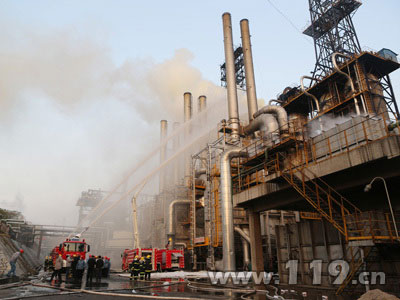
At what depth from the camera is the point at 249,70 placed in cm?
3581

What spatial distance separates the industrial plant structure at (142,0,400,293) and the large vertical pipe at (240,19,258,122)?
5.0 inches

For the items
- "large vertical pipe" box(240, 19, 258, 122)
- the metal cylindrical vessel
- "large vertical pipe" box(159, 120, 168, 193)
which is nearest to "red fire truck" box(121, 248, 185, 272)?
"large vertical pipe" box(240, 19, 258, 122)

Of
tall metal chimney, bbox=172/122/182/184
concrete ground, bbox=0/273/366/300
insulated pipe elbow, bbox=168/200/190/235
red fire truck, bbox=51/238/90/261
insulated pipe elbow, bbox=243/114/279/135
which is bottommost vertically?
concrete ground, bbox=0/273/366/300

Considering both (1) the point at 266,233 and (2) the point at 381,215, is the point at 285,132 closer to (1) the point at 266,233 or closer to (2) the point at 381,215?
(2) the point at 381,215

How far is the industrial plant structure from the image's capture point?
40.9ft

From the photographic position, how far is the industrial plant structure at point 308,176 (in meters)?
12.5

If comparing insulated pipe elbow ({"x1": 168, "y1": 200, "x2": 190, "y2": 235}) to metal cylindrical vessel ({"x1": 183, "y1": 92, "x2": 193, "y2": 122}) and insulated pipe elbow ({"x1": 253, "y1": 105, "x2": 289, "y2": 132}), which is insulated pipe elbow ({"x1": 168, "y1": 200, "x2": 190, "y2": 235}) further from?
insulated pipe elbow ({"x1": 253, "y1": 105, "x2": 289, "y2": 132})

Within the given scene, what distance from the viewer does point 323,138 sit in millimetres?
17375

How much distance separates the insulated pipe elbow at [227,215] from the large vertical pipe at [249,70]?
1237 centimetres

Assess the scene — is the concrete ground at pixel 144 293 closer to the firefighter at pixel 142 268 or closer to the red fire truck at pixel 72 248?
the firefighter at pixel 142 268

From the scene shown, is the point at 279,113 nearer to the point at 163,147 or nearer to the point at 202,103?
the point at 202,103

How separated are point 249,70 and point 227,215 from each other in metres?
21.1

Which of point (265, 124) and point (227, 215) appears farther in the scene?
point (265, 124)
